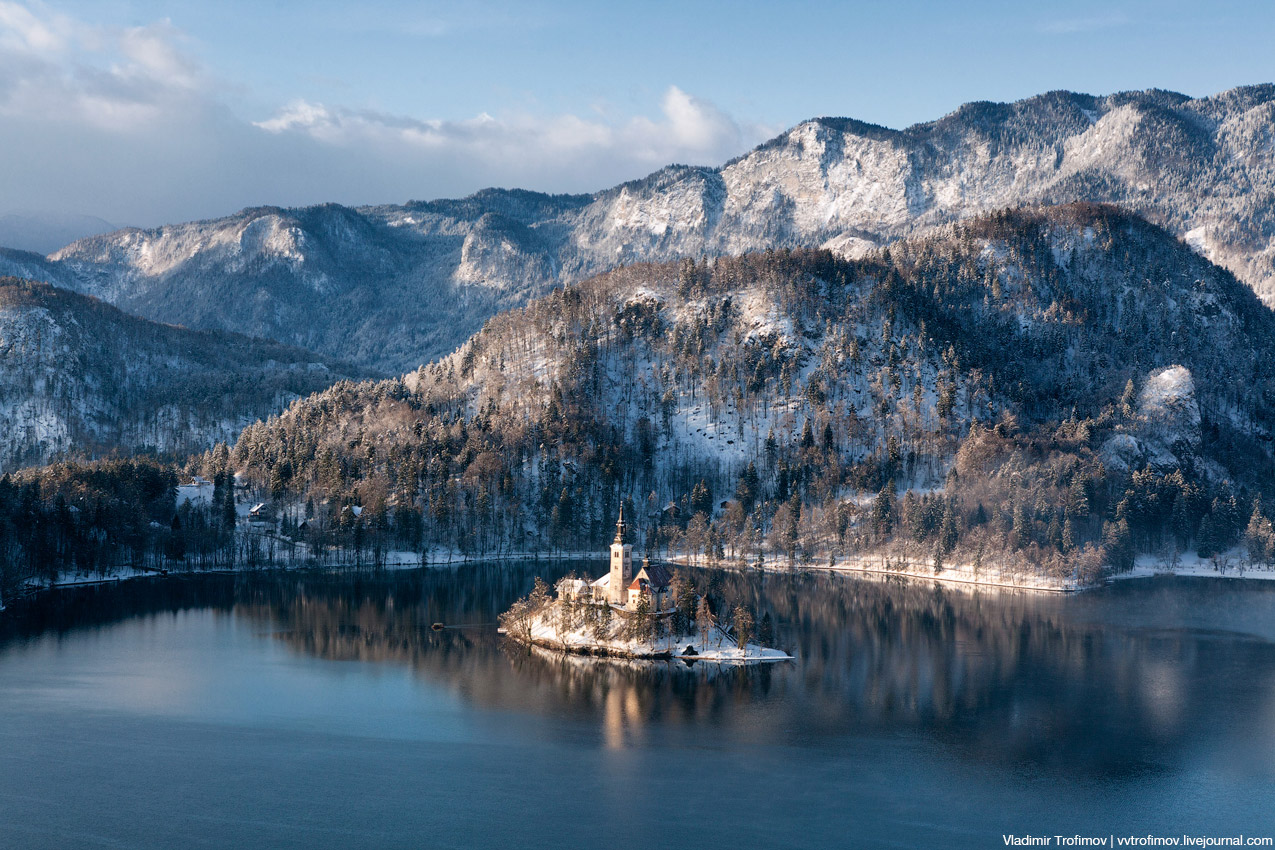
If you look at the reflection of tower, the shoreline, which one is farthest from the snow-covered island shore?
the shoreline

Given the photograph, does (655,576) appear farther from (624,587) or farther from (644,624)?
(644,624)

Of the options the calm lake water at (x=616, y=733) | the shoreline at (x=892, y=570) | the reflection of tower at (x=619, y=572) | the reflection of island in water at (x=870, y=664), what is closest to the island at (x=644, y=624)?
the reflection of tower at (x=619, y=572)

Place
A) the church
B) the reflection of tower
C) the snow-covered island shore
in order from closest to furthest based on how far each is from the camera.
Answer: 1. the snow-covered island shore
2. the church
3. the reflection of tower

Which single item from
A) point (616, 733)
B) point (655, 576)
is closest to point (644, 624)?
point (655, 576)

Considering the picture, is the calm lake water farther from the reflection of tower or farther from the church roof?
the reflection of tower

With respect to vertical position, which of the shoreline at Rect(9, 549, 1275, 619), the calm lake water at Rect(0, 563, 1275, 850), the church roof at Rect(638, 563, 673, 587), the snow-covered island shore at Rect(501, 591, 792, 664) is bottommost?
the calm lake water at Rect(0, 563, 1275, 850)

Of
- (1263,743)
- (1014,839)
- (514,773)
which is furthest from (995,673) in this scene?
(514,773)

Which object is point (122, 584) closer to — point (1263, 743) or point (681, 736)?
point (681, 736)
